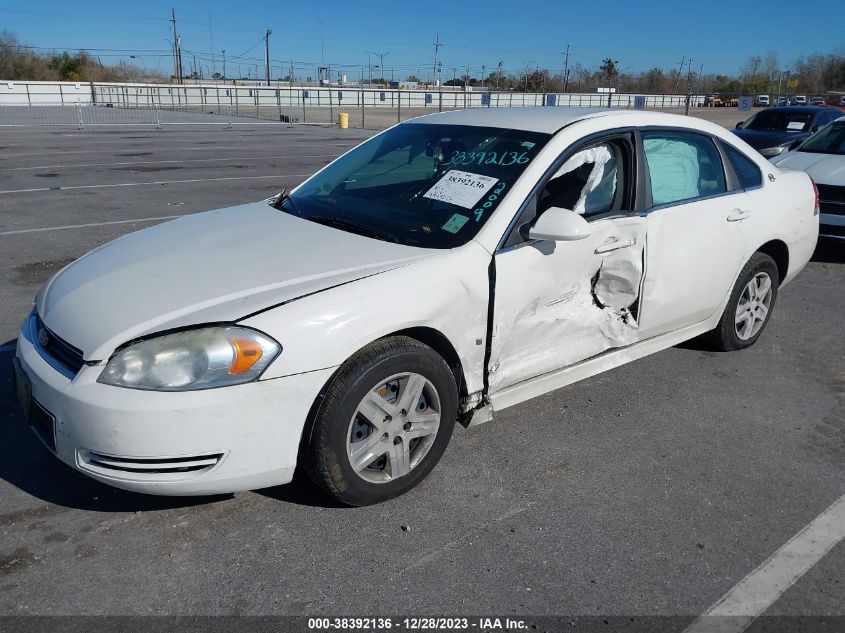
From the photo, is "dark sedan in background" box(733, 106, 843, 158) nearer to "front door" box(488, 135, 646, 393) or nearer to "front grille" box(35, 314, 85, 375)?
"front door" box(488, 135, 646, 393)

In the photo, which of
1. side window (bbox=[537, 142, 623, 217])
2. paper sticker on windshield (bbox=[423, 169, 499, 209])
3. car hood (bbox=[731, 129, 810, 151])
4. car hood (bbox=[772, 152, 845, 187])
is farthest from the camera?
car hood (bbox=[731, 129, 810, 151])

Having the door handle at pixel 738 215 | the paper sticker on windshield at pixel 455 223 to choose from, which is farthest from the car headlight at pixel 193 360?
the door handle at pixel 738 215

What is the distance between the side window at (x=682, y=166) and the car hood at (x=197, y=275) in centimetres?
167

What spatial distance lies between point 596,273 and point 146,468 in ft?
7.72

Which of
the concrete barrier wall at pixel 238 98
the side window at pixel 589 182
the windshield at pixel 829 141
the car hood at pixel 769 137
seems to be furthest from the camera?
the concrete barrier wall at pixel 238 98

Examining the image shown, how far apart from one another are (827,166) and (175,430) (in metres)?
7.72

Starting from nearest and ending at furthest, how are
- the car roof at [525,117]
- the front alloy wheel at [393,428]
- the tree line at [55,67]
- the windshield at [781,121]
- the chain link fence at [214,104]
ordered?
1. the front alloy wheel at [393,428]
2. the car roof at [525,117]
3. the windshield at [781,121]
4. the chain link fence at [214,104]
5. the tree line at [55,67]

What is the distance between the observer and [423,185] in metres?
3.71

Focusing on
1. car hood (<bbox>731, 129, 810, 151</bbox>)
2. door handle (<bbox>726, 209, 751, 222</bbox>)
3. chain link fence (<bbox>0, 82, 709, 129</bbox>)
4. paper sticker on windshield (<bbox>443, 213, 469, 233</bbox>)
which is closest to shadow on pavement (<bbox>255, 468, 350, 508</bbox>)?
paper sticker on windshield (<bbox>443, 213, 469, 233</bbox>)

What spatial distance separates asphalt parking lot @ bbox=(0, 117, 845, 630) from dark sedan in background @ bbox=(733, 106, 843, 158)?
1023 cm

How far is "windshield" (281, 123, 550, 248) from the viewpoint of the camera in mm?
3365

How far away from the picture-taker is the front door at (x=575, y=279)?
3.32m

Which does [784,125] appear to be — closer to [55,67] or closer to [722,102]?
[722,102]

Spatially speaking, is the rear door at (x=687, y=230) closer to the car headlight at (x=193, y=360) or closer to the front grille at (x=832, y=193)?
the car headlight at (x=193, y=360)
